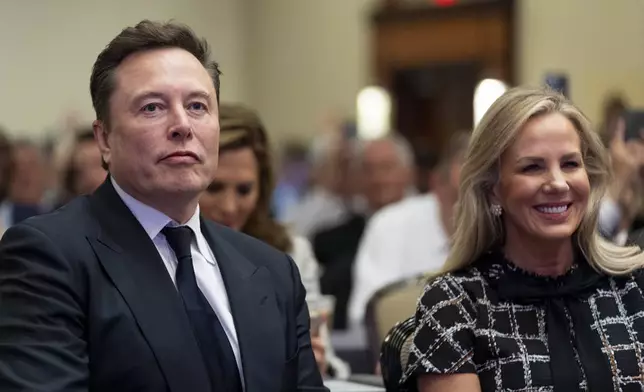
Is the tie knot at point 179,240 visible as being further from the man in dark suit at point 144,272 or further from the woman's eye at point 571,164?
the woman's eye at point 571,164

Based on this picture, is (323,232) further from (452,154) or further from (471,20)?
(471,20)

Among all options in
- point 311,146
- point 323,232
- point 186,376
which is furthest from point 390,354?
point 311,146

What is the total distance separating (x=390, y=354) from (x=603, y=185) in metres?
0.63

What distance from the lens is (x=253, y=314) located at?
2.03 metres

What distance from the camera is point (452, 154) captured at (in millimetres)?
5133

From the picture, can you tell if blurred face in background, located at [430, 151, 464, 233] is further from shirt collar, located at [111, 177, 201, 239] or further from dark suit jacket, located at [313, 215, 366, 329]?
shirt collar, located at [111, 177, 201, 239]

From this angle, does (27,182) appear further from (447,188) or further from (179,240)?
(179,240)

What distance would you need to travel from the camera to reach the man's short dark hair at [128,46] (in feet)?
6.30

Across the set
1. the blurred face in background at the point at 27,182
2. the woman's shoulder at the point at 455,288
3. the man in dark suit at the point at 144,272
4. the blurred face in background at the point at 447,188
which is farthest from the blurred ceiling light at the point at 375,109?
the man in dark suit at the point at 144,272

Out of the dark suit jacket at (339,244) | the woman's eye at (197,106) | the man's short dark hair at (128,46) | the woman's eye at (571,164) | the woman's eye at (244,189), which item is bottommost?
the dark suit jacket at (339,244)

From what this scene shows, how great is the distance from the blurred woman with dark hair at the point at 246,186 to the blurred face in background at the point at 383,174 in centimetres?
288

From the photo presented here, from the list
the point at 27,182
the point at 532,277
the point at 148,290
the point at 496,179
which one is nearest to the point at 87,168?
the point at 27,182

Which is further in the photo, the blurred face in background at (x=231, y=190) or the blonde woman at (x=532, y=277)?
the blurred face in background at (x=231, y=190)

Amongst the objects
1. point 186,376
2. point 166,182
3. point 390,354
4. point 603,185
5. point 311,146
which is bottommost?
point 311,146
